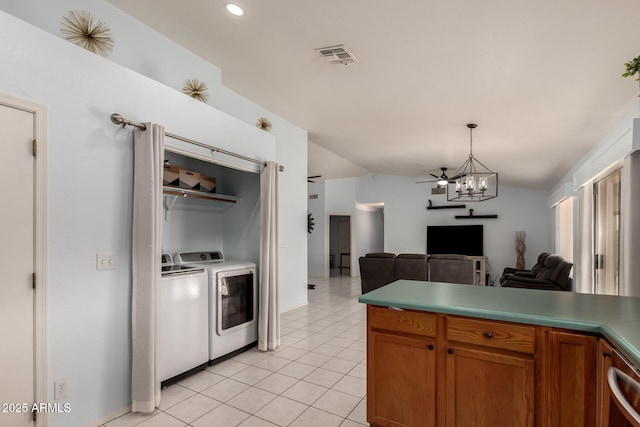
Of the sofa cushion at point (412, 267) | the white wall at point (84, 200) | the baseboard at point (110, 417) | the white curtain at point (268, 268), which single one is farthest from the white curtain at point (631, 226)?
the baseboard at point (110, 417)

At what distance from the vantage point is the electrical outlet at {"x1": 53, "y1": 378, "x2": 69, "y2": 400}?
6.69 feet

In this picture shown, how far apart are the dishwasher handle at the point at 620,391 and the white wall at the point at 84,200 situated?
111 inches

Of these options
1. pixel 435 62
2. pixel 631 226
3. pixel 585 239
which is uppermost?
pixel 435 62

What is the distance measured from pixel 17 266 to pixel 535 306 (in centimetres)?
292

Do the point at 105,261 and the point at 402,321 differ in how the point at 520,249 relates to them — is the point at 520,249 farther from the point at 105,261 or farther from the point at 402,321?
the point at 105,261

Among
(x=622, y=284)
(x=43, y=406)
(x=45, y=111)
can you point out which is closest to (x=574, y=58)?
(x=622, y=284)

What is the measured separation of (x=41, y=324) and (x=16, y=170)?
2.98 ft

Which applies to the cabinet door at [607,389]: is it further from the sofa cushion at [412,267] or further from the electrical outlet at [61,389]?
the sofa cushion at [412,267]

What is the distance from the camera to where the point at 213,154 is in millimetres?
3221

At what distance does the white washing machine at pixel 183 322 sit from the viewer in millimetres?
2744

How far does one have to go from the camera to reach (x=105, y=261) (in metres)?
2.32

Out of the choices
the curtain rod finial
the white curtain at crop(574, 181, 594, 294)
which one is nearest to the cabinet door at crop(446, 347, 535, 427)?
the curtain rod finial

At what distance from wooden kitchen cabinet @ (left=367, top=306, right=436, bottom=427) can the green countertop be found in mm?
105

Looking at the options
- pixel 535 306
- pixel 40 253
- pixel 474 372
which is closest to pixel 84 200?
pixel 40 253
